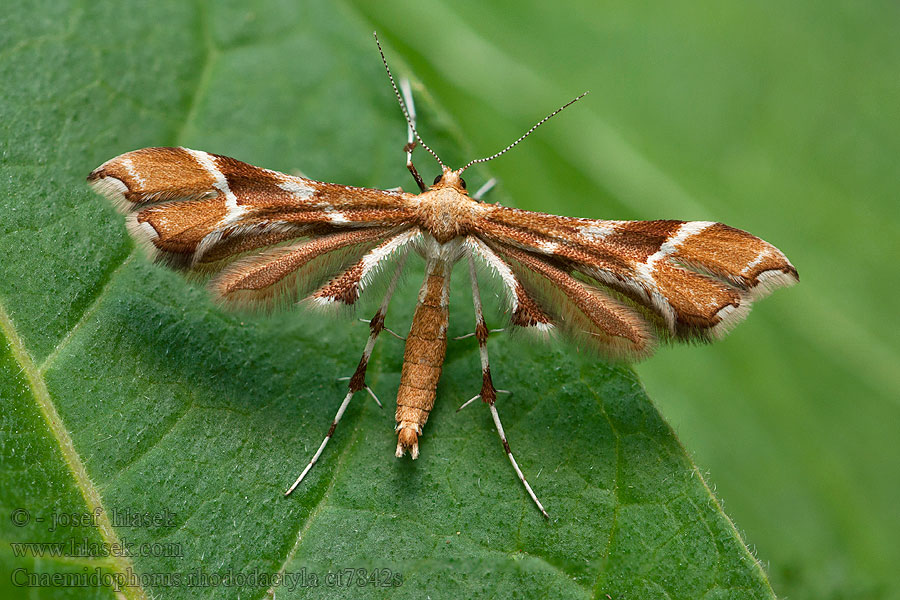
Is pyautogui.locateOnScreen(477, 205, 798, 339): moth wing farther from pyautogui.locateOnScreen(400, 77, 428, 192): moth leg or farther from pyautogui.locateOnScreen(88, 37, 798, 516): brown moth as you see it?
pyautogui.locateOnScreen(400, 77, 428, 192): moth leg

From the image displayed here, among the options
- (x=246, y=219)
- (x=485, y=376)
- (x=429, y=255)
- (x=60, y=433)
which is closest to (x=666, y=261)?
(x=485, y=376)

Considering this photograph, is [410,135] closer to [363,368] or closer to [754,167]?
[363,368]

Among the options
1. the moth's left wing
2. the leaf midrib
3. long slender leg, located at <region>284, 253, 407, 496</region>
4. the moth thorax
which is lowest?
the leaf midrib

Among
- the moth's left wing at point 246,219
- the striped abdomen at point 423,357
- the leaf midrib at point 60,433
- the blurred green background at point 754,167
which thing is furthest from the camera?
the blurred green background at point 754,167

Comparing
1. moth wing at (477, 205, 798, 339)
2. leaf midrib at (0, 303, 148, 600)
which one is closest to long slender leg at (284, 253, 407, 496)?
moth wing at (477, 205, 798, 339)

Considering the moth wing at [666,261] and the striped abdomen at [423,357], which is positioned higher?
the moth wing at [666,261]

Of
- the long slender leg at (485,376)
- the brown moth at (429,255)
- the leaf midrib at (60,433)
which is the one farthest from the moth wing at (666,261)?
the leaf midrib at (60,433)

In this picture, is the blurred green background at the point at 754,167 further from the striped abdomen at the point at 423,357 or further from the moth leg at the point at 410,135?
the striped abdomen at the point at 423,357
